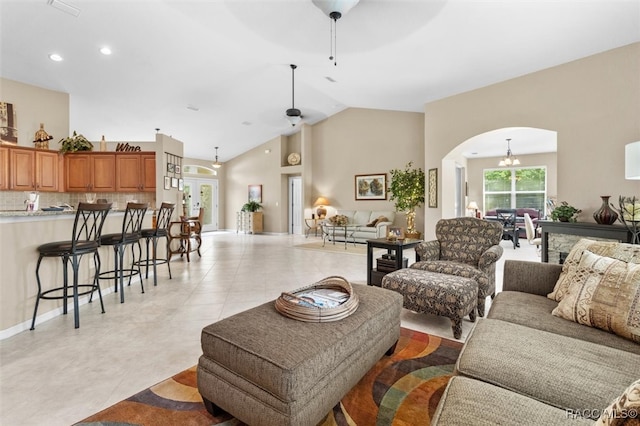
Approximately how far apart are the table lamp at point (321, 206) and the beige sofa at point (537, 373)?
8.18 meters

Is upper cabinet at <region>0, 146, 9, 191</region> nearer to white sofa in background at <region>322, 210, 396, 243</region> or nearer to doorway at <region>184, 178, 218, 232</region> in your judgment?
doorway at <region>184, 178, 218, 232</region>

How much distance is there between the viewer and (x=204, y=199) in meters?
11.8

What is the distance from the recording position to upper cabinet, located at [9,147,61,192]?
5.23m

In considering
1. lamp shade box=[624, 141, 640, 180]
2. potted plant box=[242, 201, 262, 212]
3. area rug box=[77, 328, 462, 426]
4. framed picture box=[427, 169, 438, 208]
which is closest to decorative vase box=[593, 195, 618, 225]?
lamp shade box=[624, 141, 640, 180]

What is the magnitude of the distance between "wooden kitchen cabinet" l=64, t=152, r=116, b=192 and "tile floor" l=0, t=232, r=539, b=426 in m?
2.70

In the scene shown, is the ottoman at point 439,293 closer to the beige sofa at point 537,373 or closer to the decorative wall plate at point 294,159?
the beige sofa at point 537,373

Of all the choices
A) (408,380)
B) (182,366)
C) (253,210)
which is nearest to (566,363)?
(408,380)

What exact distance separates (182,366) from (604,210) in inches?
182

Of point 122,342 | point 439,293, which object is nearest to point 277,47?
point 439,293

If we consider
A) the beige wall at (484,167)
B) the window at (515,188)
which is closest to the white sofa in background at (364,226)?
the beige wall at (484,167)

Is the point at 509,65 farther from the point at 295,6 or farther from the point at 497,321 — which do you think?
the point at 497,321

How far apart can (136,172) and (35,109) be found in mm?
1933

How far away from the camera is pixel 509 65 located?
4.38 m

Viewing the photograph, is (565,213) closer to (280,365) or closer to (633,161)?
(633,161)
